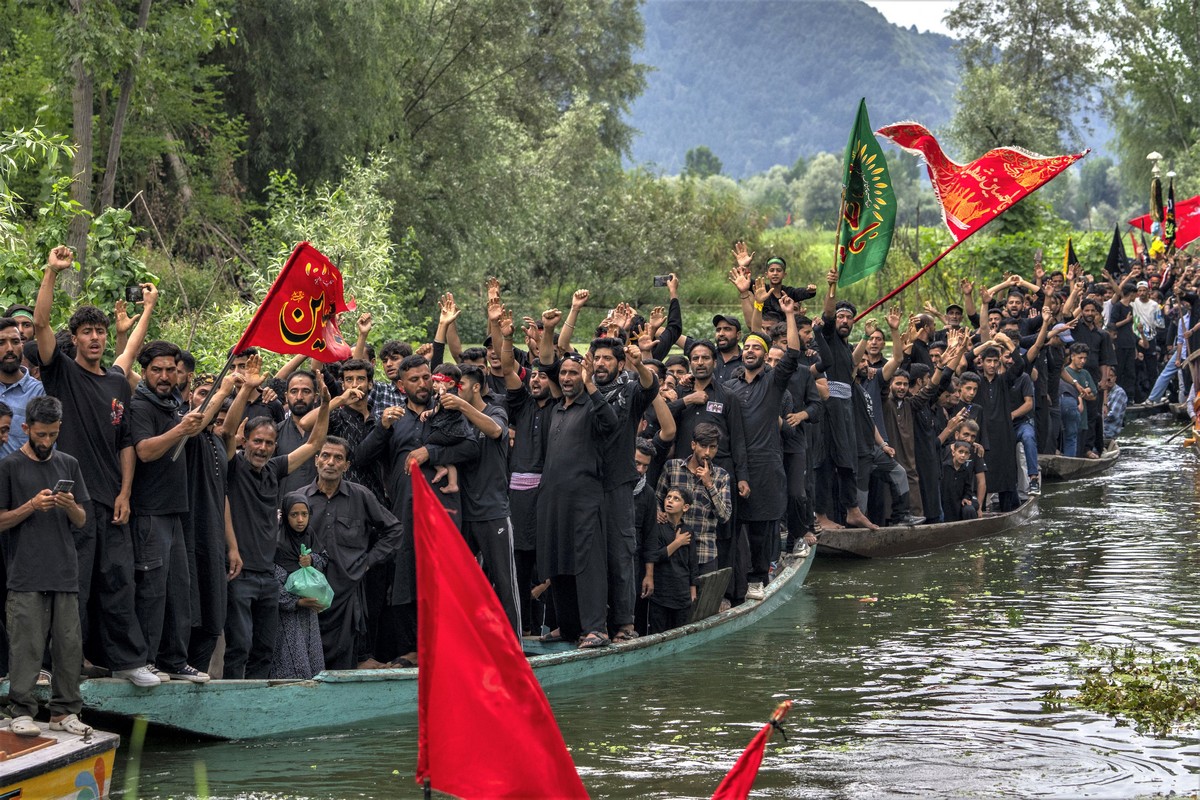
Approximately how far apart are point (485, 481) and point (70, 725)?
11.6 feet

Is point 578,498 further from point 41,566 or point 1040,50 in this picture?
point 1040,50

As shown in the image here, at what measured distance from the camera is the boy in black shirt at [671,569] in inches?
467

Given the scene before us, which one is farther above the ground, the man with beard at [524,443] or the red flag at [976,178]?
the red flag at [976,178]

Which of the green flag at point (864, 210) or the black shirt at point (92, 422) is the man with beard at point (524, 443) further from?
the green flag at point (864, 210)

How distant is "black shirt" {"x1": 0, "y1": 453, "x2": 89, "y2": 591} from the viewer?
316 inches

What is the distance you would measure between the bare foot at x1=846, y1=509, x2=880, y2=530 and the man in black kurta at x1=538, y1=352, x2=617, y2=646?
551cm

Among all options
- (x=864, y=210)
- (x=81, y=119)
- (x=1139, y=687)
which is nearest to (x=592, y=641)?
(x=1139, y=687)

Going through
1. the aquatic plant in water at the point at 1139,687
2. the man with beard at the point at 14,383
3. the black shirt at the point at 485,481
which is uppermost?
the man with beard at the point at 14,383

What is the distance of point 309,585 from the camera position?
9688 mm

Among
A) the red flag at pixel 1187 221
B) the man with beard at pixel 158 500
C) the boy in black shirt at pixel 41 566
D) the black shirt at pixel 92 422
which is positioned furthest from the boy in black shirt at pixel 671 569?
the red flag at pixel 1187 221

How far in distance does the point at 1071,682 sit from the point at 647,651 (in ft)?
9.31

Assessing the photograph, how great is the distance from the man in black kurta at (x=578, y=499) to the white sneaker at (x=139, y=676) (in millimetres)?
3216

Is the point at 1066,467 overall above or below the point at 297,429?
below

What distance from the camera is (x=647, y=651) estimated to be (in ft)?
37.6
